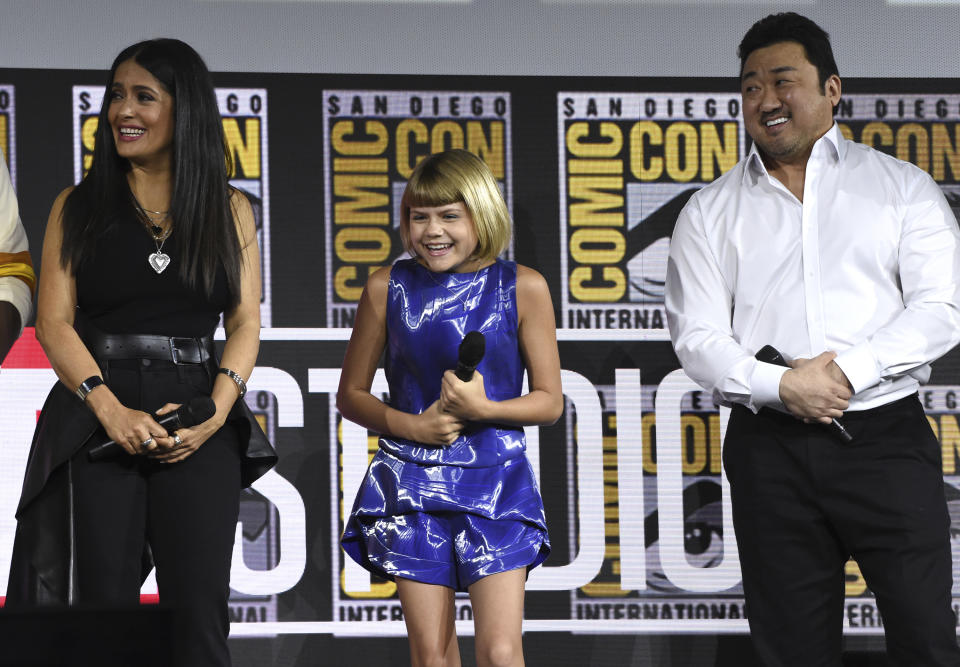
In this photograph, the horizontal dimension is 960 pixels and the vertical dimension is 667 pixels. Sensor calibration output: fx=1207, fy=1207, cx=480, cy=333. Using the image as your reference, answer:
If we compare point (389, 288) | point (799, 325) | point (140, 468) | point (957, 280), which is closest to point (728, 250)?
point (799, 325)

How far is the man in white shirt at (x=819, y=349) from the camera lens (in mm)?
2959

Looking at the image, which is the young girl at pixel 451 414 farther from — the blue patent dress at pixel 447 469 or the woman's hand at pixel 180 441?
Answer: the woman's hand at pixel 180 441

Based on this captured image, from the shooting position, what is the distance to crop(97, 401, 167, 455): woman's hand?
261 cm

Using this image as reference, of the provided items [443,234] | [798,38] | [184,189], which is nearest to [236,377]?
[184,189]

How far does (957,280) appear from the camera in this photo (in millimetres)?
3100

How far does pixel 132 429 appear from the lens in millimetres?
2619

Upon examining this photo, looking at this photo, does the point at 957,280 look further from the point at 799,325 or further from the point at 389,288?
the point at 389,288

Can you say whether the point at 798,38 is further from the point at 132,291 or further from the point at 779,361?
the point at 132,291

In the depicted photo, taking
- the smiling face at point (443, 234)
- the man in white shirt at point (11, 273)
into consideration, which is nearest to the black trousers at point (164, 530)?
the man in white shirt at point (11, 273)

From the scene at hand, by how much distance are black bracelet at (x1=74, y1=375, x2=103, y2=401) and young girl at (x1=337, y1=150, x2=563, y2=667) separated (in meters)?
0.61

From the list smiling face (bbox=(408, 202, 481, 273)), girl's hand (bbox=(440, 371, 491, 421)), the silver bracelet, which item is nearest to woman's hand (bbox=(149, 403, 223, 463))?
the silver bracelet

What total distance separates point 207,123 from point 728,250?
1.38 metres

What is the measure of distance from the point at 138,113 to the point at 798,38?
175 cm

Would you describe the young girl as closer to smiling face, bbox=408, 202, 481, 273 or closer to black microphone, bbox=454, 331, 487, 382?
smiling face, bbox=408, 202, 481, 273
